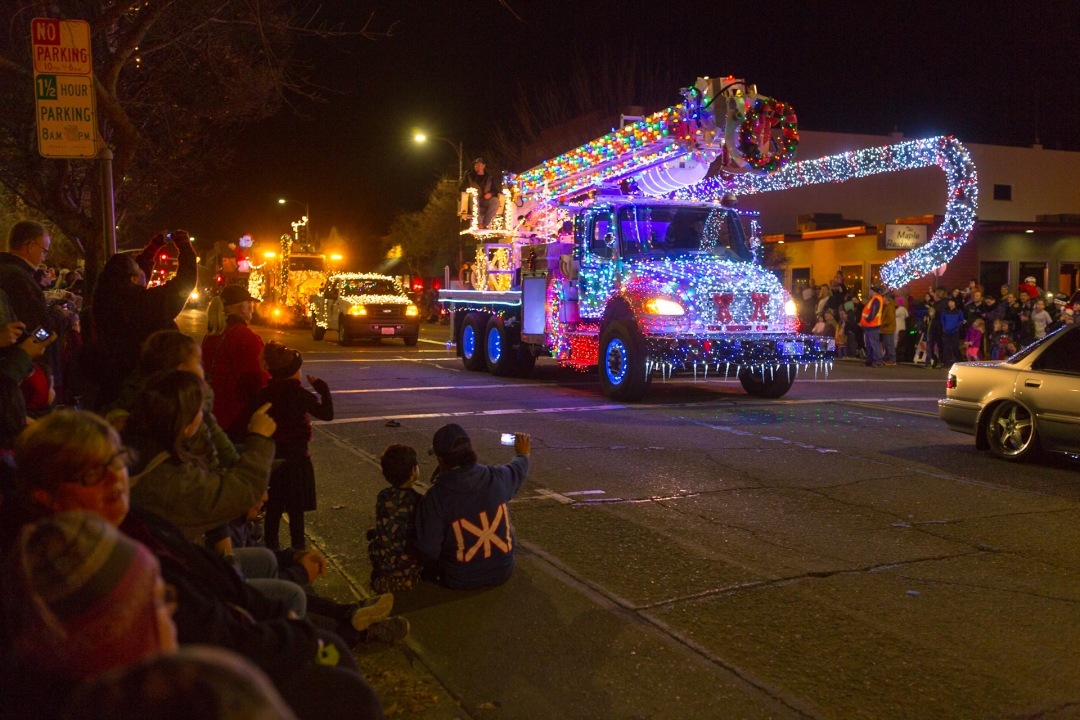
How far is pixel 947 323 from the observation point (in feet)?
64.3

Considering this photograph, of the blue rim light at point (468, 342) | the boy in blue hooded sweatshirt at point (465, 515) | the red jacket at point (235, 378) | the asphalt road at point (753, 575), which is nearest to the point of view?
the asphalt road at point (753, 575)

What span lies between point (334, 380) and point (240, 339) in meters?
10.1

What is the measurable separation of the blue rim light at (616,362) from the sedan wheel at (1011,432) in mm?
4907

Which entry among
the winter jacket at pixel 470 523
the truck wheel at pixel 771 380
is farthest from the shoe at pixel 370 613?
the truck wheel at pixel 771 380

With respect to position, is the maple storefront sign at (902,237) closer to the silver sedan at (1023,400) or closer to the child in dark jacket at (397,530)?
the silver sedan at (1023,400)

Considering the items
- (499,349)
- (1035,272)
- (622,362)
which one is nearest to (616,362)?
(622,362)

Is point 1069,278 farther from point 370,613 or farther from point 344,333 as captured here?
point 370,613

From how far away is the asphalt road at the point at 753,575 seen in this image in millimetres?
4023

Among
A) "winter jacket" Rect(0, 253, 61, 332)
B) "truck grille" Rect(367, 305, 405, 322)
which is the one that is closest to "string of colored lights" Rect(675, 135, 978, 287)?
"truck grille" Rect(367, 305, 405, 322)

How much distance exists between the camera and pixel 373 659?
14.2 feet

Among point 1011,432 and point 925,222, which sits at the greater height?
point 925,222

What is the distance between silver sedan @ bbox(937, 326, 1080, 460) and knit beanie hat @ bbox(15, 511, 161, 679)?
8.35m

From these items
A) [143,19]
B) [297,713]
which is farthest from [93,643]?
[143,19]

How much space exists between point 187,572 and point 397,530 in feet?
8.15
